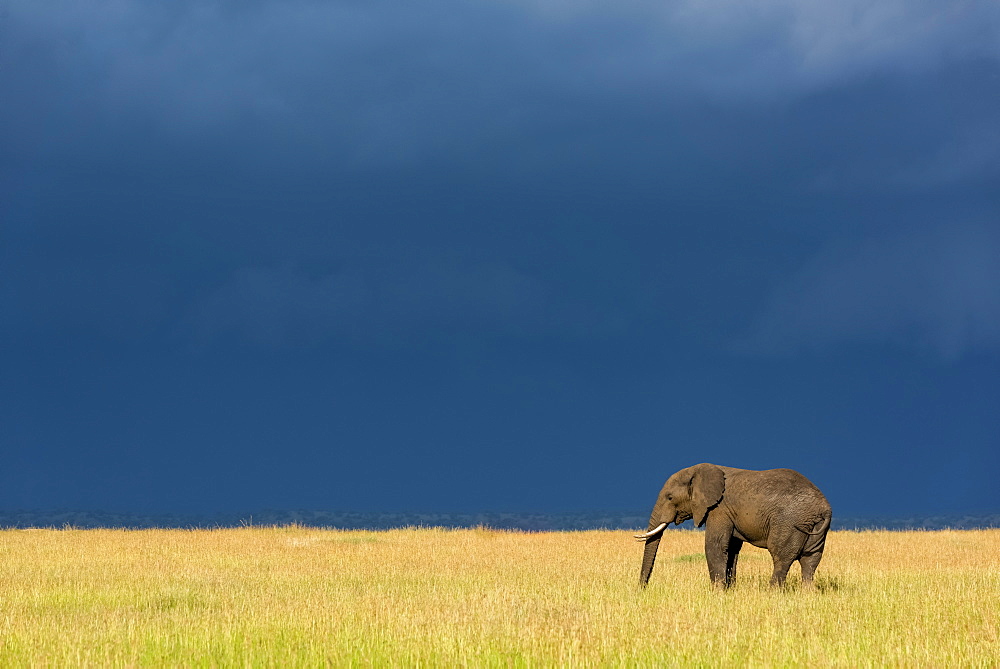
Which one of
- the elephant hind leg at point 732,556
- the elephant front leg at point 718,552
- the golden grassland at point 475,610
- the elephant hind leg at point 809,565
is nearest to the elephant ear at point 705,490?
the elephant front leg at point 718,552

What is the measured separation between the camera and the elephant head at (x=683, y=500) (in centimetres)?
1438

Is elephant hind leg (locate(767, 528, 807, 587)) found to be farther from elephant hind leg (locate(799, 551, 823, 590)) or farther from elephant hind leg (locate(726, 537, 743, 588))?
elephant hind leg (locate(726, 537, 743, 588))

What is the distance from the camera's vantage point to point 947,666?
309 inches

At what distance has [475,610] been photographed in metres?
11.2

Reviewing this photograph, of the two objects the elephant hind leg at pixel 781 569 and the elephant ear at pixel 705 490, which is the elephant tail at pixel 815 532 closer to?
the elephant hind leg at pixel 781 569

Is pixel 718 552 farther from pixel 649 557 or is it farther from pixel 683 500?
pixel 649 557

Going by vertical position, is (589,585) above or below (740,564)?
below

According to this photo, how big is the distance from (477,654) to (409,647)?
79cm

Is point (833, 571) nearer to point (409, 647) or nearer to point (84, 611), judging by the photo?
point (409, 647)

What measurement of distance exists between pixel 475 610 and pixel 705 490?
16.6 ft

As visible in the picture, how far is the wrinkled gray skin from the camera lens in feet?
45.3

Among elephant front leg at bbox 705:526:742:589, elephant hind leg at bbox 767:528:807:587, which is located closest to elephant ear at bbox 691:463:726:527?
elephant front leg at bbox 705:526:742:589

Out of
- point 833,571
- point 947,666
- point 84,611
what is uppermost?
point 833,571

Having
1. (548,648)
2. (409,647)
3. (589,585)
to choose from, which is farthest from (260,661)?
(589,585)
